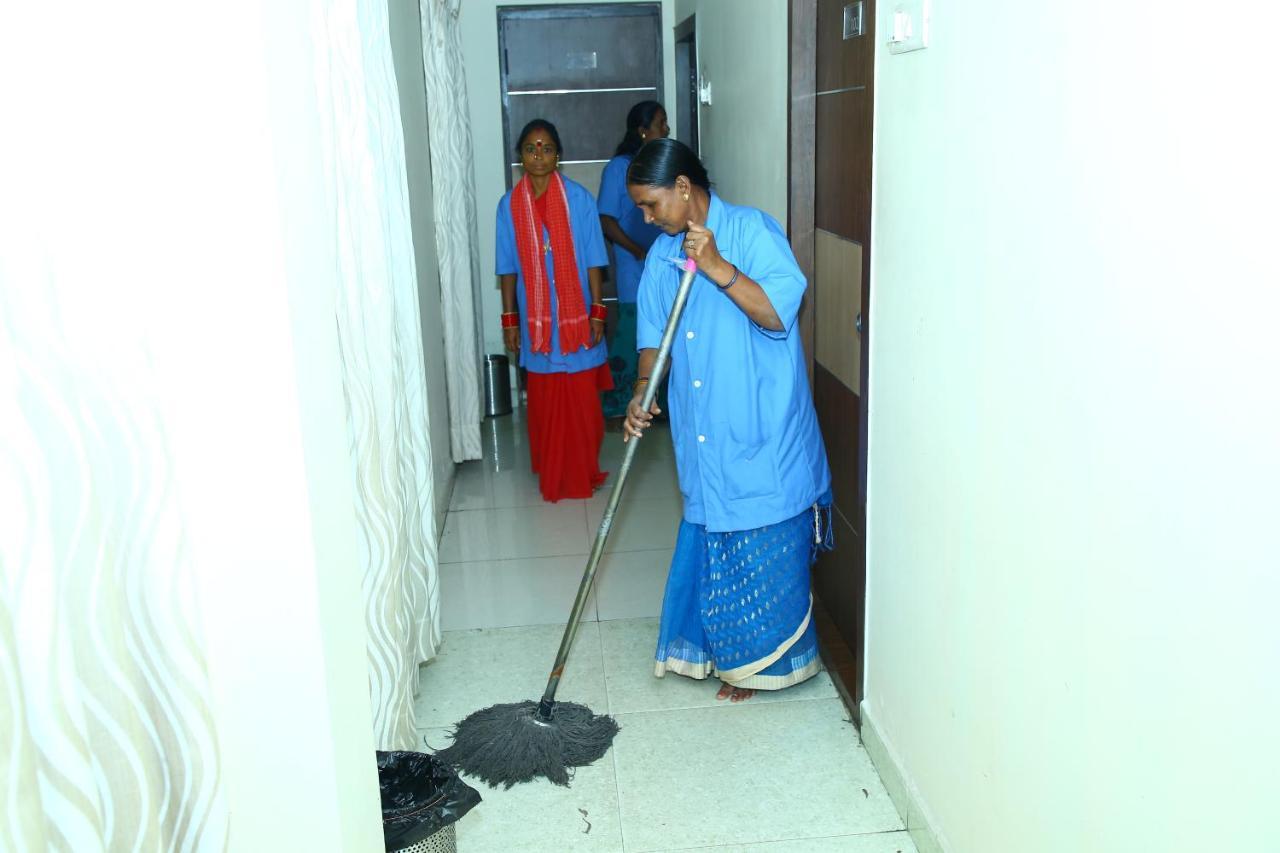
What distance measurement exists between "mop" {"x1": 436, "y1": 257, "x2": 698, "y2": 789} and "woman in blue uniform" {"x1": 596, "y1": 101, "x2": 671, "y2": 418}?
272 cm

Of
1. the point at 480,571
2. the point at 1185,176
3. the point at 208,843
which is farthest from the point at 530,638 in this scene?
the point at 1185,176

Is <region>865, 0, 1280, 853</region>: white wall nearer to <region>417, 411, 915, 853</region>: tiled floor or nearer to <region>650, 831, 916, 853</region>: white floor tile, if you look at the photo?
<region>650, 831, 916, 853</region>: white floor tile

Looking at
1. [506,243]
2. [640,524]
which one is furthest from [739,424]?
[506,243]

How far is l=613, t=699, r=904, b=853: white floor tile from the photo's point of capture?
2.40 m

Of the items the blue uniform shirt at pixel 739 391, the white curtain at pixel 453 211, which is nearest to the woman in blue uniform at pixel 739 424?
the blue uniform shirt at pixel 739 391

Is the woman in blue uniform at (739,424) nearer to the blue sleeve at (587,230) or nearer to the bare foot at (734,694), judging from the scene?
the bare foot at (734,694)

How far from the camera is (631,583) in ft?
12.5

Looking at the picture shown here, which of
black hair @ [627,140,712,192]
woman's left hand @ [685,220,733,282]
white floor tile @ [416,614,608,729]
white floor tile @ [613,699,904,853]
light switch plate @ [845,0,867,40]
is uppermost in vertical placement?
light switch plate @ [845,0,867,40]

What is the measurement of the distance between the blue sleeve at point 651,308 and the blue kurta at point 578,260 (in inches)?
71.6

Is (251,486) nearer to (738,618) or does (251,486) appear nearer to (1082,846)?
(1082,846)

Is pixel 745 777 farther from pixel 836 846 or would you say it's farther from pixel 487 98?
pixel 487 98

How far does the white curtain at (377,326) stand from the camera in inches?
90.1

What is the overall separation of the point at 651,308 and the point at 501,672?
1112 millimetres

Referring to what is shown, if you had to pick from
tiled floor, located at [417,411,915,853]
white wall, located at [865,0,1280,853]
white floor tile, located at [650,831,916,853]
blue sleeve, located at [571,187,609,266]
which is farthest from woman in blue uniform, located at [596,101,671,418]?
white floor tile, located at [650,831,916,853]
